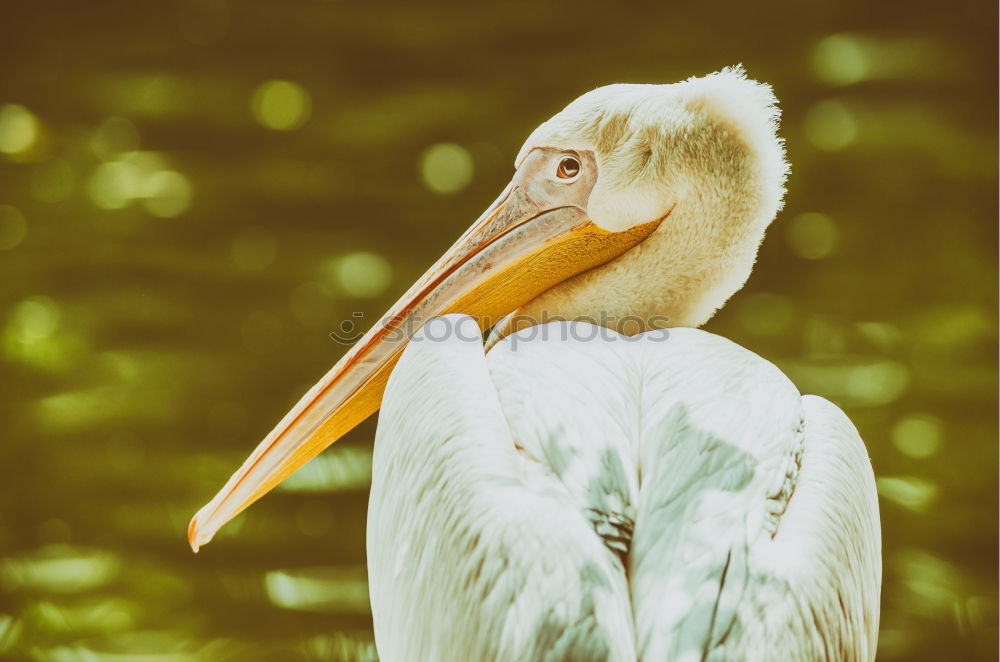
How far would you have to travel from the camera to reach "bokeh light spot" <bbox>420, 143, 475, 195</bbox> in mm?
1887

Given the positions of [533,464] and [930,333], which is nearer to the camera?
[533,464]

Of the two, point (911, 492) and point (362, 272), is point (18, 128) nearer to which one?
point (362, 272)

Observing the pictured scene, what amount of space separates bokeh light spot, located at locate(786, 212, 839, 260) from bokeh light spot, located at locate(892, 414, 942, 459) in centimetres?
44

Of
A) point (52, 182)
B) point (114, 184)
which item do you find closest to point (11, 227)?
point (52, 182)

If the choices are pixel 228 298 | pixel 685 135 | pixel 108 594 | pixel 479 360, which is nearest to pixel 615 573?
pixel 479 360

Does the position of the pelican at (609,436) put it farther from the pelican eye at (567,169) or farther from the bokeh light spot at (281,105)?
the bokeh light spot at (281,105)

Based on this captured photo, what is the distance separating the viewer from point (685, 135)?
1.00m

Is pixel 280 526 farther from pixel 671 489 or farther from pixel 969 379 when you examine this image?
pixel 969 379

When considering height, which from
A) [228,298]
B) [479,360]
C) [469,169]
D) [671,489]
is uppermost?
[469,169]

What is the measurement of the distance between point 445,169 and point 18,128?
100cm

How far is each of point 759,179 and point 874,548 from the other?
17.6 inches

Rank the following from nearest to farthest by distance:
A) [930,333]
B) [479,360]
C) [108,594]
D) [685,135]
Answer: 1. [479,360]
2. [685,135]
3. [930,333]
4. [108,594]

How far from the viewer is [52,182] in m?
1.95
